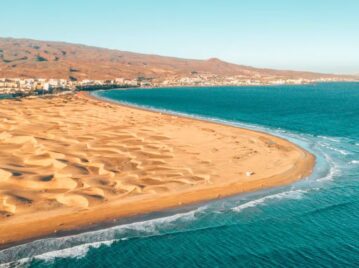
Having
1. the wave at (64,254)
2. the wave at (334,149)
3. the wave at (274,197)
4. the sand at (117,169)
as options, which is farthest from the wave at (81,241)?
the wave at (334,149)

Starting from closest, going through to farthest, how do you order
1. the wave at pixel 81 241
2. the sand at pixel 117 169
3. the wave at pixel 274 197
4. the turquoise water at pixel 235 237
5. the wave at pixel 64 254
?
1. the wave at pixel 64 254
2. the turquoise water at pixel 235 237
3. the wave at pixel 81 241
4. the sand at pixel 117 169
5. the wave at pixel 274 197

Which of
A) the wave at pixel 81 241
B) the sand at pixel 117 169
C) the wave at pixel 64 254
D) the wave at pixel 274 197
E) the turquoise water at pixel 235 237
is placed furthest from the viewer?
the wave at pixel 274 197

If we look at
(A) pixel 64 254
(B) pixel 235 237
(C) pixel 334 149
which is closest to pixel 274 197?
(B) pixel 235 237

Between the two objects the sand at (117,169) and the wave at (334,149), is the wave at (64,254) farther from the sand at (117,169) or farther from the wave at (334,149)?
the wave at (334,149)

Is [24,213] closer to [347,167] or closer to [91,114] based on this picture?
[347,167]

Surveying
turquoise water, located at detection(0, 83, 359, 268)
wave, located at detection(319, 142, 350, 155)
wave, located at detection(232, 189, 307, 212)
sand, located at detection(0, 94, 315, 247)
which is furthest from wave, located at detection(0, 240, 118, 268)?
wave, located at detection(319, 142, 350, 155)

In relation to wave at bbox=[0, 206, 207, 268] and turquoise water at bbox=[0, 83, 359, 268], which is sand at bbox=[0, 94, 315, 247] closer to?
wave at bbox=[0, 206, 207, 268]

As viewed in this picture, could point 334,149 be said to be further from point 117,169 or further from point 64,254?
point 64,254

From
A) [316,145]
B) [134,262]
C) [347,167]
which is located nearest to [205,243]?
[134,262]
